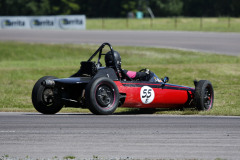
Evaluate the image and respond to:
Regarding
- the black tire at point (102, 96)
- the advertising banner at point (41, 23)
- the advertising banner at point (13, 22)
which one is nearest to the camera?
the black tire at point (102, 96)

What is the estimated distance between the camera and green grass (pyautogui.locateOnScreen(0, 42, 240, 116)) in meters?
15.6

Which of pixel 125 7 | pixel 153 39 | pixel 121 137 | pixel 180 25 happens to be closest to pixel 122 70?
pixel 121 137

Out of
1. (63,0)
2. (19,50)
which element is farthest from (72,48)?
(63,0)

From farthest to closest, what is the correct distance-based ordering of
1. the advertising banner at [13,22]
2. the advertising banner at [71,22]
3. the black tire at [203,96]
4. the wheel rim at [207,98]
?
the advertising banner at [13,22], the advertising banner at [71,22], the wheel rim at [207,98], the black tire at [203,96]

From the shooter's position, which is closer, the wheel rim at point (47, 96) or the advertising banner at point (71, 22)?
the wheel rim at point (47, 96)

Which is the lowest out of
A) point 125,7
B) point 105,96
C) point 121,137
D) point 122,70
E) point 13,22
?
point 121,137

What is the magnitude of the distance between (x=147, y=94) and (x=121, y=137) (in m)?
3.45

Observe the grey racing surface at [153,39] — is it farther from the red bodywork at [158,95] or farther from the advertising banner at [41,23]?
the red bodywork at [158,95]

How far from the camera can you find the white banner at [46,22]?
→ 53594 mm

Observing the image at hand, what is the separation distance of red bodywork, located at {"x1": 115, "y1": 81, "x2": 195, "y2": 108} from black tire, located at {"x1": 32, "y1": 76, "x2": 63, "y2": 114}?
4.55 feet

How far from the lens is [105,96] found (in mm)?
10828

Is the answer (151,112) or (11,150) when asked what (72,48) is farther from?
(11,150)

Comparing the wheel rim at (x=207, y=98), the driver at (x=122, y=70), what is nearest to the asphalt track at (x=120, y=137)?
the driver at (x=122, y=70)

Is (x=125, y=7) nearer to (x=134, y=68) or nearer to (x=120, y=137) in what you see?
(x=134, y=68)
